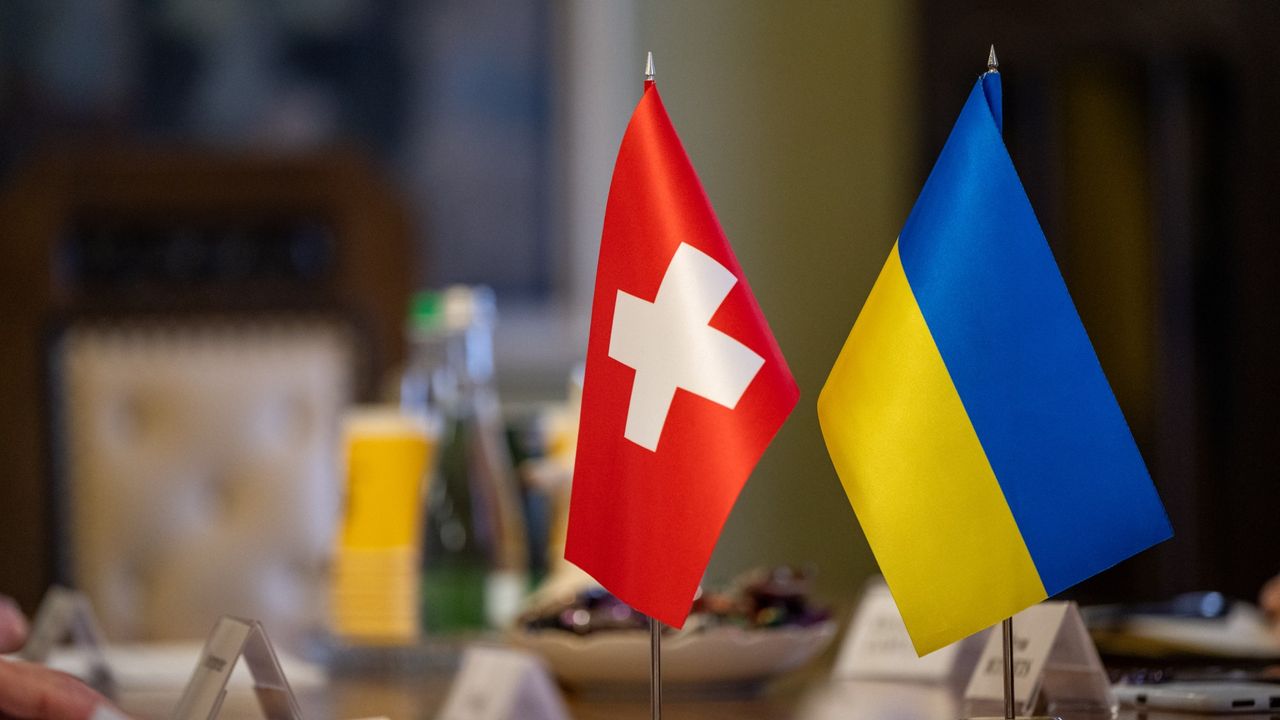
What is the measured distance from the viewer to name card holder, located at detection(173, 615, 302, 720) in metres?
0.62

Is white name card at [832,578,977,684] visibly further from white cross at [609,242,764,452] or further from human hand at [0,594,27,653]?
human hand at [0,594,27,653]

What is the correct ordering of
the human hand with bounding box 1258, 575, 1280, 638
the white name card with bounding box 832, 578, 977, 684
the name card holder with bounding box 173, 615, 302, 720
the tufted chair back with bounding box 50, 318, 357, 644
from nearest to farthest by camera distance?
the name card holder with bounding box 173, 615, 302, 720, the white name card with bounding box 832, 578, 977, 684, the human hand with bounding box 1258, 575, 1280, 638, the tufted chair back with bounding box 50, 318, 357, 644

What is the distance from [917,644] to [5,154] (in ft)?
9.30

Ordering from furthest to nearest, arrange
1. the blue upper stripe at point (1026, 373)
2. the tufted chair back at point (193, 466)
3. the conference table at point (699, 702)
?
the tufted chair back at point (193, 466) < the conference table at point (699, 702) < the blue upper stripe at point (1026, 373)

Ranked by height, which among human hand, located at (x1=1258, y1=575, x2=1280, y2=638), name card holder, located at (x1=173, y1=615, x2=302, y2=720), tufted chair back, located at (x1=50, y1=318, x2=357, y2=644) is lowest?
tufted chair back, located at (x1=50, y1=318, x2=357, y2=644)

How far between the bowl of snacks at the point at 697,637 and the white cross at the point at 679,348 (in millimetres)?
307

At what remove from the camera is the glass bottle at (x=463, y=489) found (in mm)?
1238

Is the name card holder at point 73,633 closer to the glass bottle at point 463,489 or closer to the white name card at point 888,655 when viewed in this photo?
the glass bottle at point 463,489

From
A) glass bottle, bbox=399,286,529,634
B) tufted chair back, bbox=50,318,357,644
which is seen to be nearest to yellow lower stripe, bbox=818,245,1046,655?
glass bottle, bbox=399,286,529,634

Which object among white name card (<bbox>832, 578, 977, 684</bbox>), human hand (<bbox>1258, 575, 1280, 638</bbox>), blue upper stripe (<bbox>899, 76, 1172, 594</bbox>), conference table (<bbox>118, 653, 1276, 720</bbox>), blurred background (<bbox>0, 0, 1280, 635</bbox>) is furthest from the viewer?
blurred background (<bbox>0, 0, 1280, 635</bbox>)

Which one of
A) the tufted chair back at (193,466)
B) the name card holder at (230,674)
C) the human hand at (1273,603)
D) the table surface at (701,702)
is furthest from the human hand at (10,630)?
the tufted chair back at (193,466)

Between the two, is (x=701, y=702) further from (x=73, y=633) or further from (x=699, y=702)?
(x=73, y=633)

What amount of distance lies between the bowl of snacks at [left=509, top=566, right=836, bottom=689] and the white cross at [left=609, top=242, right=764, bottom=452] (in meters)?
0.31

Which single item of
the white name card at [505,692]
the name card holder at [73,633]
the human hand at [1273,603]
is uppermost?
the white name card at [505,692]
